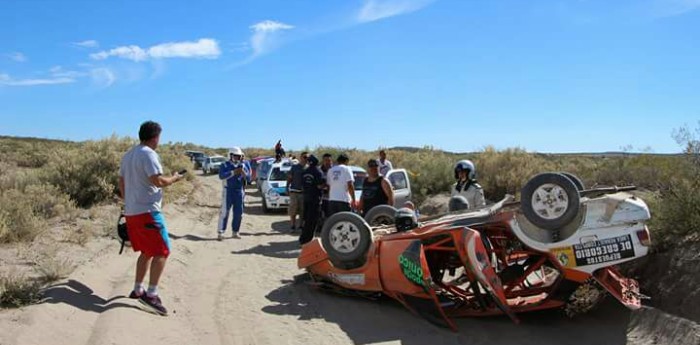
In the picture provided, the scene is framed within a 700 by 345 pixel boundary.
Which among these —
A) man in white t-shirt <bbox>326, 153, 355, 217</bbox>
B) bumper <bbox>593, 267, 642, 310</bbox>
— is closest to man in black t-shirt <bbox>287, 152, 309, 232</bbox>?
man in white t-shirt <bbox>326, 153, 355, 217</bbox>

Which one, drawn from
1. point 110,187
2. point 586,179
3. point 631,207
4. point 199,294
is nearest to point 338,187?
point 199,294

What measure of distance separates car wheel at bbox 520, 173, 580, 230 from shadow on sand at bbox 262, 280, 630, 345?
1264mm

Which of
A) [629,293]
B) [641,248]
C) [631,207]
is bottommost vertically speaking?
[629,293]

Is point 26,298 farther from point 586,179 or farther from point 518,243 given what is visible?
point 586,179

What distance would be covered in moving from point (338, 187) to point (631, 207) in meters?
5.24

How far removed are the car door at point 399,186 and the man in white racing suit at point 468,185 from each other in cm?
516

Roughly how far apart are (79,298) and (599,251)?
5.35m

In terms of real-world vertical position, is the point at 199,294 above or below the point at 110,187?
below

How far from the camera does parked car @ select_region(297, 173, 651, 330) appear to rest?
5637 millimetres

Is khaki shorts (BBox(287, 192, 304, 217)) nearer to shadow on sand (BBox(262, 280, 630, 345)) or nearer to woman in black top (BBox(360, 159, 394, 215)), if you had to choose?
woman in black top (BBox(360, 159, 394, 215))

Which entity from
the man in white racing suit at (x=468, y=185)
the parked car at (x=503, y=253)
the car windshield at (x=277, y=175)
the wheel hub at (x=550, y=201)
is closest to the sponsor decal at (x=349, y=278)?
the parked car at (x=503, y=253)

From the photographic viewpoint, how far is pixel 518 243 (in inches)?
260

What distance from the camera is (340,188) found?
988 centimetres

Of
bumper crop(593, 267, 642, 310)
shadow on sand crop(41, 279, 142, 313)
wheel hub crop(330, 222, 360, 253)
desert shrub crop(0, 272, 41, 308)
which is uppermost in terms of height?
wheel hub crop(330, 222, 360, 253)
